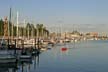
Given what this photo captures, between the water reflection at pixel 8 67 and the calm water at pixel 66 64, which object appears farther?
the calm water at pixel 66 64

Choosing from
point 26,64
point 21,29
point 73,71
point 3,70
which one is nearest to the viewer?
point 3,70

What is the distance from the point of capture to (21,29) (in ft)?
500

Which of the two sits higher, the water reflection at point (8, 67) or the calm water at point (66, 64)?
the water reflection at point (8, 67)

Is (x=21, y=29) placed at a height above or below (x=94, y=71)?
above

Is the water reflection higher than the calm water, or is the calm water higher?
the water reflection

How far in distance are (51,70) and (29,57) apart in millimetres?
10417

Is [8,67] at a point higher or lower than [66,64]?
higher

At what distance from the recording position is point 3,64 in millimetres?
57625

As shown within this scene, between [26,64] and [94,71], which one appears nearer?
[94,71]

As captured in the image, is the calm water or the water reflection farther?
the calm water

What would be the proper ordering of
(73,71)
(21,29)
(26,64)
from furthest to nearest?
1. (21,29)
2. (26,64)
3. (73,71)

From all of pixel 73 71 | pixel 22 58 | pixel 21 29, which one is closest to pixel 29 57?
pixel 22 58

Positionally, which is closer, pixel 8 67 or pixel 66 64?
pixel 8 67

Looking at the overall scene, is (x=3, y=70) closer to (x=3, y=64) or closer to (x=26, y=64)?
(x=3, y=64)
